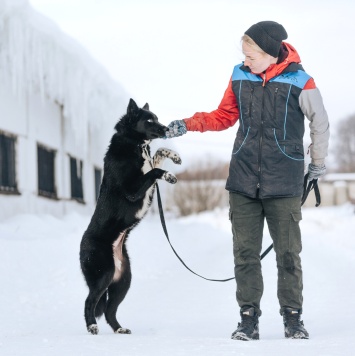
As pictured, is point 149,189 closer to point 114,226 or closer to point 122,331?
point 114,226

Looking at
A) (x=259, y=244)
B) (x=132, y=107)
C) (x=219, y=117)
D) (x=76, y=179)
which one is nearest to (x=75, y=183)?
(x=76, y=179)

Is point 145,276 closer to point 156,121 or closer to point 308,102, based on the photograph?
point 156,121

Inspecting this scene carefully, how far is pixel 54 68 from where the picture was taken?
11320 millimetres

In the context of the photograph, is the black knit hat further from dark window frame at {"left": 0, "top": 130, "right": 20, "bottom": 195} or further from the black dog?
dark window frame at {"left": 0, "top": 130, "right": 20, "bottom": 195}

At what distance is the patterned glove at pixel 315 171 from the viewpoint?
4.58m

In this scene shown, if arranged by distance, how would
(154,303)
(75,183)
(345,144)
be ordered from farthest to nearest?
1. (345,144)
2. (75,183)
3. (154,303)


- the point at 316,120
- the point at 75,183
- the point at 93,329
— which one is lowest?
the point at 93,329

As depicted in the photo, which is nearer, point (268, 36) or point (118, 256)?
point (268, 36)

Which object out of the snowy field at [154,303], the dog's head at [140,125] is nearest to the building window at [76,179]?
the snowy field at [154,303]

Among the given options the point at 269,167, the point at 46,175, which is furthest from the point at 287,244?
the point at 46,175

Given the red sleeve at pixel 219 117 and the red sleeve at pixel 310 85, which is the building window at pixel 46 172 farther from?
the red sleeve at pixel 310 85

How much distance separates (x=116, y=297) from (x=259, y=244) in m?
1.07

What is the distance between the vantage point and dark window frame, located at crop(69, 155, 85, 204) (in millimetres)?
14812

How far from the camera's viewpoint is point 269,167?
14.4 ft
